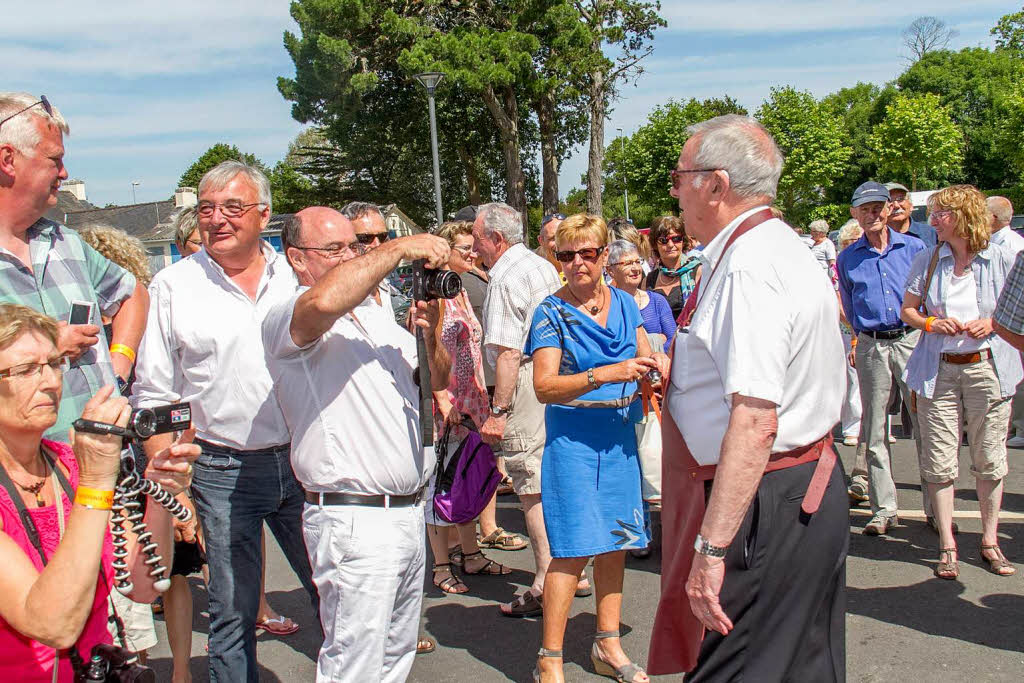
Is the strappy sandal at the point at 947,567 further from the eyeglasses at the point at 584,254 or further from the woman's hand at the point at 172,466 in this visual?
the woman's hand at the point at 172,466

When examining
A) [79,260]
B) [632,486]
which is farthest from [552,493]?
[79,260]

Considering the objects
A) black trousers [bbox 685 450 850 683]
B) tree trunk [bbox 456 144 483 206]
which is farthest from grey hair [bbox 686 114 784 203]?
tree trunk [bbox 456 144 483 206]

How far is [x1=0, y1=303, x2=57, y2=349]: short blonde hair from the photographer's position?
2.17 m

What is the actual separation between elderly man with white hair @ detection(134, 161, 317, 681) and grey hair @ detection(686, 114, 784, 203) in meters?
1.76

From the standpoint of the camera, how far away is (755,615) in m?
2.57

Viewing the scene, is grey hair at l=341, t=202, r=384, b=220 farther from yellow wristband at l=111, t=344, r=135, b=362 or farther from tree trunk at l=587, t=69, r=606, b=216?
tree trunk at l=587, t=69, r=606, b=216

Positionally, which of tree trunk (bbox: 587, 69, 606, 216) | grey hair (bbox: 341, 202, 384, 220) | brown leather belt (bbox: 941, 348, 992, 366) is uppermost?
tree trunk (bbox: 587, 69, 606, 216)

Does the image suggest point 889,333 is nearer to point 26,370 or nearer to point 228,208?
point 228,208

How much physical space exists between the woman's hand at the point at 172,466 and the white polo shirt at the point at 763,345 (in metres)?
1.44

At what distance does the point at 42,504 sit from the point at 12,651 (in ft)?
1.22

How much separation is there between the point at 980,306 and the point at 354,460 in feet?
12.7

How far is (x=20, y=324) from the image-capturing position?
7.22 feet

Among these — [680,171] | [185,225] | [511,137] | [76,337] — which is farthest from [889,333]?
[511,137]

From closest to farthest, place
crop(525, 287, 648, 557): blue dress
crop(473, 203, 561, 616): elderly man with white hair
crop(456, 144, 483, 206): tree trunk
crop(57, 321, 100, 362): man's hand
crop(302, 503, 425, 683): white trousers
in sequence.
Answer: crop(57, 321, 100, 362): man's hand → crop(302, 503, 425, 683): white trousers → crop(525, 287, 648, 557): blue dress → crop(473, 203, 561, 616): elderly man with white hair → crop(456, 144, 483, 206): tree trunk
